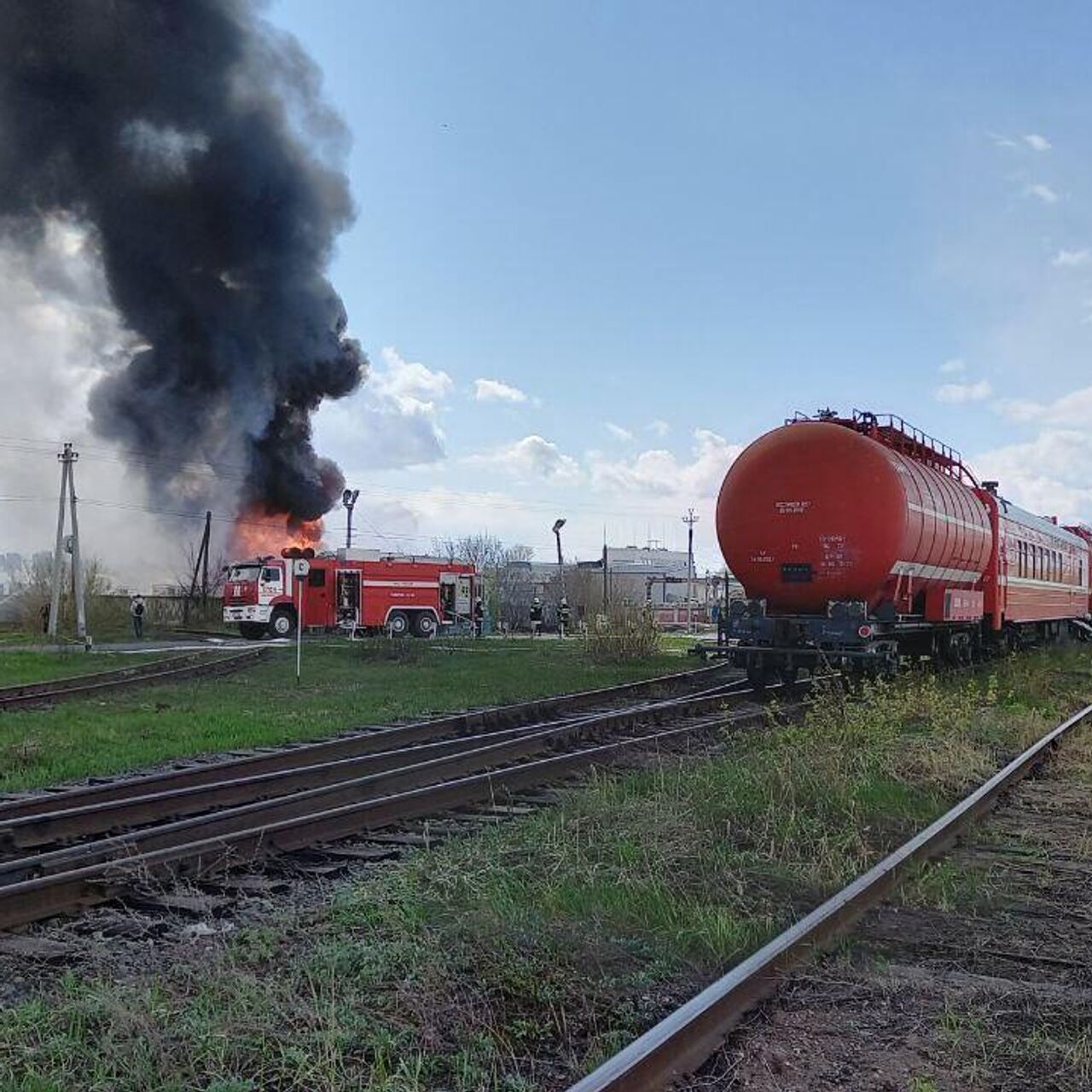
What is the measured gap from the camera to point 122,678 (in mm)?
20156

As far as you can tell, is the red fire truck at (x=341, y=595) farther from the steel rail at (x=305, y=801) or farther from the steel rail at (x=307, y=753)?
the steel rail at (x=305, y=801)

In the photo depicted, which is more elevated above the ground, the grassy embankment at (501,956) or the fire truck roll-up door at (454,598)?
the fire truck roll-up door at (454,598)

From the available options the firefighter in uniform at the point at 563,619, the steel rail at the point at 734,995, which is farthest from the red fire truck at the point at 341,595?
the steel rail at the point at 734,995

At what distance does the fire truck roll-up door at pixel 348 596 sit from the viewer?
38688 millimetres

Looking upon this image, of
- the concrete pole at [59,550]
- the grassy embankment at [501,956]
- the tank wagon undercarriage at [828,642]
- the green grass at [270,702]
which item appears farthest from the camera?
the concrete pole at [59,550]

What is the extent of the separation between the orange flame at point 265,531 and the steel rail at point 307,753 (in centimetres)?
3109

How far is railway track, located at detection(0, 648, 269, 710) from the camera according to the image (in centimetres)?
1645

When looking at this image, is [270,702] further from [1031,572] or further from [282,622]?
[282,622]

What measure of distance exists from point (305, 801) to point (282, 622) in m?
31.2

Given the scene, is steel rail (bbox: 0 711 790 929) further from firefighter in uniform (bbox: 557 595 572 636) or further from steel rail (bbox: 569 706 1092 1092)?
firefighter in uniform (bbox: 557 595 572 636)

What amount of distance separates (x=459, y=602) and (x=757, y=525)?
27825mm

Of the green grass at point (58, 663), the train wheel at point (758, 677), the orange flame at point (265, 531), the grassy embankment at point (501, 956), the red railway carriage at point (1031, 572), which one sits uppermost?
the orange flame at point (265, 531)

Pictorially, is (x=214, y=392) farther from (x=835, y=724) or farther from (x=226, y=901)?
(x=226, y=901)

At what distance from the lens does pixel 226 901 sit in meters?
5.80
